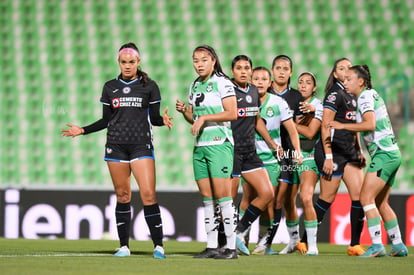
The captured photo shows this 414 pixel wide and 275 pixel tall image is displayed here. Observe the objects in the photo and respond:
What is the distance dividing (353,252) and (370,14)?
6.58 meters

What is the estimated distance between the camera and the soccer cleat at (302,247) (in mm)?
7814

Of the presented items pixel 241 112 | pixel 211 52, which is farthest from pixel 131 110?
pixel 241 112

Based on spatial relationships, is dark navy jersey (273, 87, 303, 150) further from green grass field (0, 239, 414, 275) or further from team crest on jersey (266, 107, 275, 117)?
green grass field (0, 239, 414, 275)

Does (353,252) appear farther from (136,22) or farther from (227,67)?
(136,22)

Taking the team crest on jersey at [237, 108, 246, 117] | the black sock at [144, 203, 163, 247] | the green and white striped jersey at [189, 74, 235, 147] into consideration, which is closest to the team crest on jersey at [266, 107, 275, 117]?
the team crest on jersey at [237, 108, 246, 117]

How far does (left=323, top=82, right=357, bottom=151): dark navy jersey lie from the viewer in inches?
293

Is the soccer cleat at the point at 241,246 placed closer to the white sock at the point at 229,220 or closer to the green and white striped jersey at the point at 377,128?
the white sock at the point at 229,220

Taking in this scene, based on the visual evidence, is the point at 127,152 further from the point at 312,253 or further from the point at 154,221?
the point at 312,253

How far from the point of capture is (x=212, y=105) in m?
6.50

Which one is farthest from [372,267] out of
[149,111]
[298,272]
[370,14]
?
[370,14]

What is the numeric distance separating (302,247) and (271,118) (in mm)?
1262

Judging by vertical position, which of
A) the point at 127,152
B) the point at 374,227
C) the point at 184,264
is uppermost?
the point at 127,152

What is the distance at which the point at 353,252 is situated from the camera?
7.55 metres

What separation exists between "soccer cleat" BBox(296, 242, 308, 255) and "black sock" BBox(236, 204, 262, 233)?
71cm
